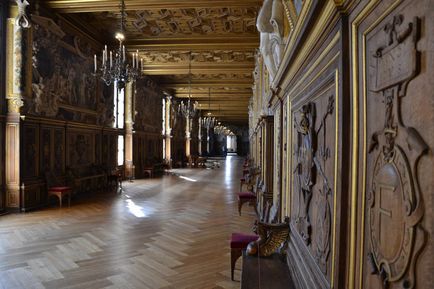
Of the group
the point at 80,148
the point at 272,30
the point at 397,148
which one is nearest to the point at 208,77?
the point at 80,148

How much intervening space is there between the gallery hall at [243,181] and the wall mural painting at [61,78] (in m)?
0.05

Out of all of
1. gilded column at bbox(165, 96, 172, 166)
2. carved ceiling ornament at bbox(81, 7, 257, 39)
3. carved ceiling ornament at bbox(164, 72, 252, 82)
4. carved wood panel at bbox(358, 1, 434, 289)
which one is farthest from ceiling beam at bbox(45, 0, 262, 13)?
gilded column at bbox(165, 96, 172, 166)

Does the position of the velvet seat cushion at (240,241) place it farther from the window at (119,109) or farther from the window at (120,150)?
the window at (120,150)

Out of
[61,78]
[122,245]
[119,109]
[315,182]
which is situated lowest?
[122,245]

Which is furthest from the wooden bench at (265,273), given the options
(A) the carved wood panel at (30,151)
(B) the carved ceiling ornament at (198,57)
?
(B) the carved ceiling ornament at (198,57)

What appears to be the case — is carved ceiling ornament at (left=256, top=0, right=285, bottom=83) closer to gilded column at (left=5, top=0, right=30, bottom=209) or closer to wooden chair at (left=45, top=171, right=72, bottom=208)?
gilded column at (left=5, top=0, right=30, bottom=209)

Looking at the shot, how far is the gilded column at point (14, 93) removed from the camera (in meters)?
7.36

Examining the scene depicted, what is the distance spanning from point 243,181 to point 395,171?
936cm

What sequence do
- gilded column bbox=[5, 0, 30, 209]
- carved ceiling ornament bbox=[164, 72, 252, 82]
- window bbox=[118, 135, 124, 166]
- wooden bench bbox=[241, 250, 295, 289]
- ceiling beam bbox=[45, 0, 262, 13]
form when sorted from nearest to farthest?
wooden bench bbox=[241, 250, 295, 289] < gilded column bbox=[5, 0, 30, 209] < ceiling beam bbox=[45, 0, 262, 13] < window bbox=[118, 135, 124, 166] < carved ceiling ornament bbox=[164, 72, 252, 82]

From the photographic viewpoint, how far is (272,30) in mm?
3766

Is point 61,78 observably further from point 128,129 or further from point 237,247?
point 237,247

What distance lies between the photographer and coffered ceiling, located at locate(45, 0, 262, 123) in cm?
819

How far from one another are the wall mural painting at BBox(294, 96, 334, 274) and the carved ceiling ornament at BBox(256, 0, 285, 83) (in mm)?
1475

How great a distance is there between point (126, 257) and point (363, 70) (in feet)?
14.2
